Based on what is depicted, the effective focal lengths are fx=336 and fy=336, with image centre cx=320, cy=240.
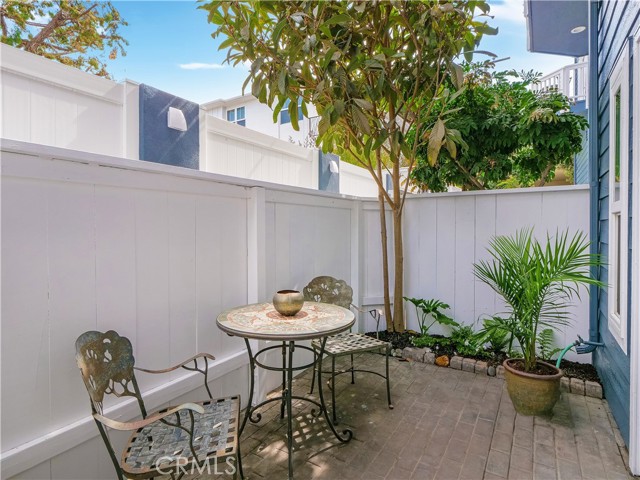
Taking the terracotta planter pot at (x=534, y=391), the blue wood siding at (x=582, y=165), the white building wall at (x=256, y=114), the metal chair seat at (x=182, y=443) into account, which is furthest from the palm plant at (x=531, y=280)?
the white building wall at (x=256, y=114)

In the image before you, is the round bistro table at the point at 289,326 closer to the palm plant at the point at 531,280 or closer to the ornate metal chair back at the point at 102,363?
the ornate metal chair back at the point at 102,363

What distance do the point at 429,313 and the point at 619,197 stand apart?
2.03 metres

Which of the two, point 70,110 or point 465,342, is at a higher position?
point 70,110

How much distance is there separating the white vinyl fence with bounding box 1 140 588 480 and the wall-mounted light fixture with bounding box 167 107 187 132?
0.47 metres

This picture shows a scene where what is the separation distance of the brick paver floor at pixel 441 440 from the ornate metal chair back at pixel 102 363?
0.88 m

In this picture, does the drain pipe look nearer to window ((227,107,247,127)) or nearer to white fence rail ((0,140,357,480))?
white fence rail ((0,140,357,480))

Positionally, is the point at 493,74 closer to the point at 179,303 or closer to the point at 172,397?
the point at 179,303

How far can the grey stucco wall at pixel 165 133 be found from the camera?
2.14 meters

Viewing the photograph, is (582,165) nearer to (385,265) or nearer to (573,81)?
(573,81)

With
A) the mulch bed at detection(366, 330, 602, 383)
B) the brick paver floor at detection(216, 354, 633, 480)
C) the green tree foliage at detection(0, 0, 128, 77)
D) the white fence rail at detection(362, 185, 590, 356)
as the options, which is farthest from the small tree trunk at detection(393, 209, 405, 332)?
the green tree foliage at detection(0, 0, 128, 77)

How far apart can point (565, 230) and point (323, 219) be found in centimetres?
231

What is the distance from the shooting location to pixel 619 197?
2.30 m

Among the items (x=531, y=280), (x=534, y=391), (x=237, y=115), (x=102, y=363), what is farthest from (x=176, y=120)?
(x=237, y=115)

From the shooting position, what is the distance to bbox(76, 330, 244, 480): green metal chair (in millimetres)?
1276
